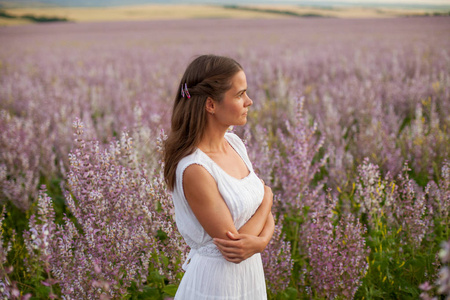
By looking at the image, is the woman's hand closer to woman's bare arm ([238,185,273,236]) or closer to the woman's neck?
woman's bare arm ([238,185,273,236])

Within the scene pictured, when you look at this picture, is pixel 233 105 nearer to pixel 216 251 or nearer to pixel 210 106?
pixel 210 106

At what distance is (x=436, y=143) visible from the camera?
12.1ft

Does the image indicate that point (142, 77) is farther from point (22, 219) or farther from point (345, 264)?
point (345, 264)

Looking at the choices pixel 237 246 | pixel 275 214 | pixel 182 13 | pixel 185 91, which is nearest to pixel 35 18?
pixel 182 13

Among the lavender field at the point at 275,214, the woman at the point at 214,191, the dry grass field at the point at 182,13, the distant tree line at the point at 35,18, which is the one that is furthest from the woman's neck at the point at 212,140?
the distant tree line at the point at 35,18

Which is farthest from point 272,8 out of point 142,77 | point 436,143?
point 436,143

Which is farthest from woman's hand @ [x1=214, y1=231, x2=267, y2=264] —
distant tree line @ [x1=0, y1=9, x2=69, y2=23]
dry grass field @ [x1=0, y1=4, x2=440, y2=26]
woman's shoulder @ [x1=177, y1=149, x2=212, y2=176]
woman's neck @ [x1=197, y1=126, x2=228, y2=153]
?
distant tree line @ [x1=0, y1=9, x2=69, y2=23]

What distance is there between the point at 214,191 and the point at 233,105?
0.39 meters

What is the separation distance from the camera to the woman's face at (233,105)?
1.60 meters

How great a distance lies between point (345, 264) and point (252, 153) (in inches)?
50.2

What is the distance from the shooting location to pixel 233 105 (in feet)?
5.27

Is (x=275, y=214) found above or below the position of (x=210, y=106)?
below

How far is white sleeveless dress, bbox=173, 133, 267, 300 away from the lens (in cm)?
153

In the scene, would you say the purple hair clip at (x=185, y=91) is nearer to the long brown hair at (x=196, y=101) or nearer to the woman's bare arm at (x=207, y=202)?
the long brown hair at (x=196, y=101)
